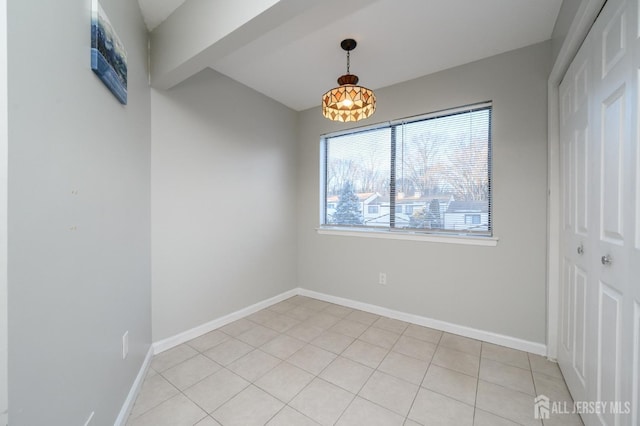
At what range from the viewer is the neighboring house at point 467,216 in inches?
93.8

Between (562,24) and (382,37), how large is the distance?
46.2 inches

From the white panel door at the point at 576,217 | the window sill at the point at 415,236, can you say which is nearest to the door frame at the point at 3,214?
the white panel door at the point at 576,217

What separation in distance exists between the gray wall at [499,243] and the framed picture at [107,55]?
2.04m

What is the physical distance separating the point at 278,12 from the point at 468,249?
239 cm

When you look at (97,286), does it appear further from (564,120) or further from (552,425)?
(564,120)

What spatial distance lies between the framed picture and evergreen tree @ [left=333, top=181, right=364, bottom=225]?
7.79 ft

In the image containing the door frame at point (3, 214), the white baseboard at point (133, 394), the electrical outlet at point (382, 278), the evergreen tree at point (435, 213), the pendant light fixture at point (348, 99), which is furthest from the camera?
the electrical outlet at point (382, 278)

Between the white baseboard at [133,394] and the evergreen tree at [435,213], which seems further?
the evergreen tree at [435,213]

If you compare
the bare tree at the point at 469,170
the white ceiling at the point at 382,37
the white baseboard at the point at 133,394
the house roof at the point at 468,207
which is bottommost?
the white baseboard at the point at 133,394

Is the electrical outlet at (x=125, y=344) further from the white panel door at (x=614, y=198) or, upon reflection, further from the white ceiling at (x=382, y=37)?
the white panel door at (x=614, y=198)

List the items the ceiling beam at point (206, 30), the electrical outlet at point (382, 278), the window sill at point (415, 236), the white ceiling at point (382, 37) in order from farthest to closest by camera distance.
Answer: the electrical outlet at point (382, 278)
the window sill at point (415, 236)
the white ceiling at point (382, 37)
the ceiling beam at point (206, 30)

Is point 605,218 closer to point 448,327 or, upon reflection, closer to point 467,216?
point 467,216

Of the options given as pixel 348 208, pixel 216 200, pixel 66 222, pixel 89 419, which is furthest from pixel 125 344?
pixel 348 208

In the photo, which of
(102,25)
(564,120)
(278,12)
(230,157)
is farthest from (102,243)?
(564,120)
